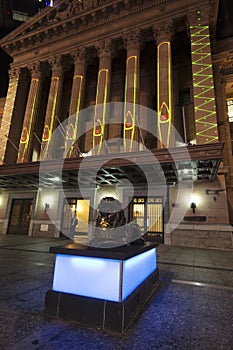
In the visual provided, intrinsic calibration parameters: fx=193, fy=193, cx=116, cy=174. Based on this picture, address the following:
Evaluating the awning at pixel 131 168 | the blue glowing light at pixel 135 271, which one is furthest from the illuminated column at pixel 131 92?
the blue glowing light at pixel 135 271

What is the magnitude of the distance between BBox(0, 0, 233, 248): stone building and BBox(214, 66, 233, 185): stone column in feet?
0.28

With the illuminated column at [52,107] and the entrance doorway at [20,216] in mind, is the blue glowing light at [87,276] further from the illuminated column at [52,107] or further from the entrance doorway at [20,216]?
the entrance doorway at [20,216]

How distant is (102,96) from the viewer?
1741 centimetres

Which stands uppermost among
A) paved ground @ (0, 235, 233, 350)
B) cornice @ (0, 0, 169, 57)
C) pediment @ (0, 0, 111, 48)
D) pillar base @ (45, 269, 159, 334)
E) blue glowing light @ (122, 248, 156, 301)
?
pediment @ (0, 0, 111, 48)

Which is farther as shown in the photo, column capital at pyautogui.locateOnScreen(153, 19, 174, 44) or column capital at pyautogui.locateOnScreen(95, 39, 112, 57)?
column capital at pyautogui.locateOnScreen(95, 39, 112, 57)

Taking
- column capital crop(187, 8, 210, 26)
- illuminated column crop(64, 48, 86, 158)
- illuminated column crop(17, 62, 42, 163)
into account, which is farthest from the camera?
illuminated column crop(17, 62, 42, 163)

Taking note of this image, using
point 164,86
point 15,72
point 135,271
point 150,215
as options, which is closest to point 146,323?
point 135,271

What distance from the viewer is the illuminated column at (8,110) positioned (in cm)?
1988

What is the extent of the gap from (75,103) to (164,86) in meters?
8.33

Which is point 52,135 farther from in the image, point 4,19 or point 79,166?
point 4,19

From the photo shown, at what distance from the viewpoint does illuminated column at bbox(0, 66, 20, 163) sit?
19.9 metres

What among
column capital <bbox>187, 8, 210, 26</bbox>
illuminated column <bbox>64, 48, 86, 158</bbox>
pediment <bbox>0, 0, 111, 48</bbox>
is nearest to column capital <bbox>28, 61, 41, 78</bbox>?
pediment <bbox>0, 0, 111, 48</bbox>

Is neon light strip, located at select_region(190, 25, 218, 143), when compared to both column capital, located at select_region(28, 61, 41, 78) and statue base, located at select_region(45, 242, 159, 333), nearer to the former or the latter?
statue base, located at select_region(45, 242, 159, 333)

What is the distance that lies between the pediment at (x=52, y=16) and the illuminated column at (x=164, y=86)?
8.57m
